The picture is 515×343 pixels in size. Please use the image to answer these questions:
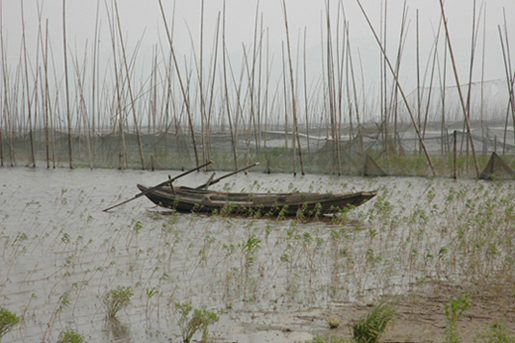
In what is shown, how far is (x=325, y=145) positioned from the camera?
47.2 ft

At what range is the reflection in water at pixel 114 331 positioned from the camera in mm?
3268

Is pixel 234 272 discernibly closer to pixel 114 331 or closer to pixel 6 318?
pixel 114 331

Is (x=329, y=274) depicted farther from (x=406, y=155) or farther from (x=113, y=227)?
(x=406, y=155)

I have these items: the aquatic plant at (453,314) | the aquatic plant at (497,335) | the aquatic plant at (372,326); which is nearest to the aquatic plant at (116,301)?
the aquatic plant at (372,326)

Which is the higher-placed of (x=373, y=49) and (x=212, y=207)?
(x=373, y=49)

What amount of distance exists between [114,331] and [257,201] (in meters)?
4.64

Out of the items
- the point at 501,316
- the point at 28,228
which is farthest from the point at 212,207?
the point at 501,316

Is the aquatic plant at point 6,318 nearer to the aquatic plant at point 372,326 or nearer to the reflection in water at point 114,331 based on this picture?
the reflection in water at point 114,331

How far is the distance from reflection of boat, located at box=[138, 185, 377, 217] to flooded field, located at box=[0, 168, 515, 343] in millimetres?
222

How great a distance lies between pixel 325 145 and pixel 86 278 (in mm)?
10556

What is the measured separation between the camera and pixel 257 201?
7.86 meters

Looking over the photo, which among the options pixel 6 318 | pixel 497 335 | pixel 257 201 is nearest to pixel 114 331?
pixel 6 318

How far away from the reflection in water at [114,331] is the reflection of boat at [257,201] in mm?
3830

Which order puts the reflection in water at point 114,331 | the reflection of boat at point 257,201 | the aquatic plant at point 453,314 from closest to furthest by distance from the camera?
the aquatic plant at point 453,314, the reflection in water at point 114,331, the reflection of boat at point 257,201
